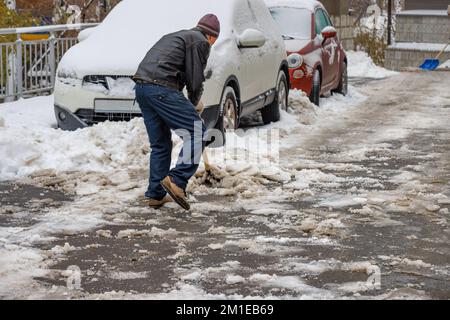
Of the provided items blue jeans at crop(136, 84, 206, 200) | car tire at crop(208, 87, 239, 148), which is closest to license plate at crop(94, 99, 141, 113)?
car tire at crop(208, 87, 239, 148)

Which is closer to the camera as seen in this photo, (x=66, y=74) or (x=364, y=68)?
(x=66, y=74)

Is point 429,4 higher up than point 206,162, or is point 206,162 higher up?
point 429,4

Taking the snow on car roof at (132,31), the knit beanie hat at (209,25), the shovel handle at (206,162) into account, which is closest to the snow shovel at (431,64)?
the snow on car roof at (132,31)

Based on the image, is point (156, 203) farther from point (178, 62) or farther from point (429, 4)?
point (429, 4)

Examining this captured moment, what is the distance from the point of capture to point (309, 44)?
1545 centimetres

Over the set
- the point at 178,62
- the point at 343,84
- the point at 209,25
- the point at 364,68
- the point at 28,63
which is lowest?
the point at 364,68

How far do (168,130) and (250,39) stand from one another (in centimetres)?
341

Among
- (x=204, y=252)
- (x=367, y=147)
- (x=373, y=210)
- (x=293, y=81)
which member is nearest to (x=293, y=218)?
(x=373, y=210)

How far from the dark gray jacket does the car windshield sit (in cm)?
788

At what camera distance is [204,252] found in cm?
648

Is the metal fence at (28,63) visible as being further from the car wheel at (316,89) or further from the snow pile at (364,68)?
the snow pile at (364,68)

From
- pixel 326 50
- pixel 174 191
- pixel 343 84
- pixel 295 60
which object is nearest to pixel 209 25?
pixel 174 191

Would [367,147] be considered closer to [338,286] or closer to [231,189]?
[231,189]

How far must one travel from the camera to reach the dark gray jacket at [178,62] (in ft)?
25.5
